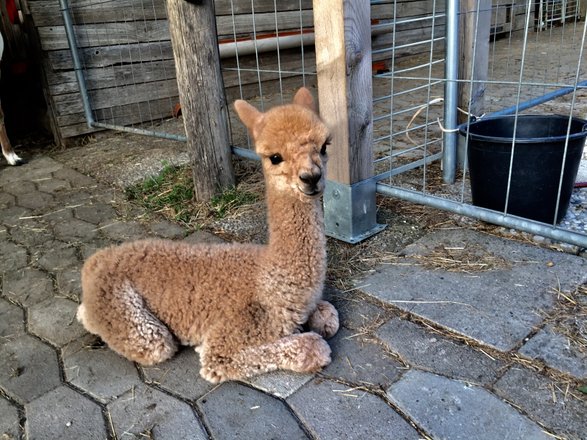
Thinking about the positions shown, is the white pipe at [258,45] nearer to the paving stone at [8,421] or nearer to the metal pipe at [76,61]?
the metal pipe at [76,61]

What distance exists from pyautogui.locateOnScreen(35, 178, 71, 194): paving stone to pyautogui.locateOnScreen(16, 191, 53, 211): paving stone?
77 mm

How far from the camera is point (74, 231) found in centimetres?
329

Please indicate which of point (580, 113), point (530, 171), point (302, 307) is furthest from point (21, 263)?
point (580, 113)

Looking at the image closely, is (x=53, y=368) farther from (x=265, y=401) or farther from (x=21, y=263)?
(x=21, y=263)

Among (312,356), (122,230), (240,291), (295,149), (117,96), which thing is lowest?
(122,230)

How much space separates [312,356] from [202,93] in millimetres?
2113

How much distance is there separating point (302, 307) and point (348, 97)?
1177 millimetres

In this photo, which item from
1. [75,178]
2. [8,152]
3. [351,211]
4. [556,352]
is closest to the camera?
[556,352]

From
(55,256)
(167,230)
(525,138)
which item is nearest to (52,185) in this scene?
(55,256)

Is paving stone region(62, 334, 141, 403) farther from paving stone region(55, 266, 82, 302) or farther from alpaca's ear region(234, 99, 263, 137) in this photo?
alpaca's ear region(234, 99, 263, 137)

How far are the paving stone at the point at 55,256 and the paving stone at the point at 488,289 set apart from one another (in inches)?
67.3

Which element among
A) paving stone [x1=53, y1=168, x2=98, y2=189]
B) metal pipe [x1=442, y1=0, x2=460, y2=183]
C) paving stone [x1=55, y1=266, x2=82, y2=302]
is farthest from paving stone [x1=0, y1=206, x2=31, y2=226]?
metal pipe [x1=442, y1=0, x2=460, y2=183]

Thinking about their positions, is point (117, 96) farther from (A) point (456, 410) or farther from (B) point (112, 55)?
(A) point (456, 410)

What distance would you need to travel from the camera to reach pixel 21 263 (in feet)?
9.45
